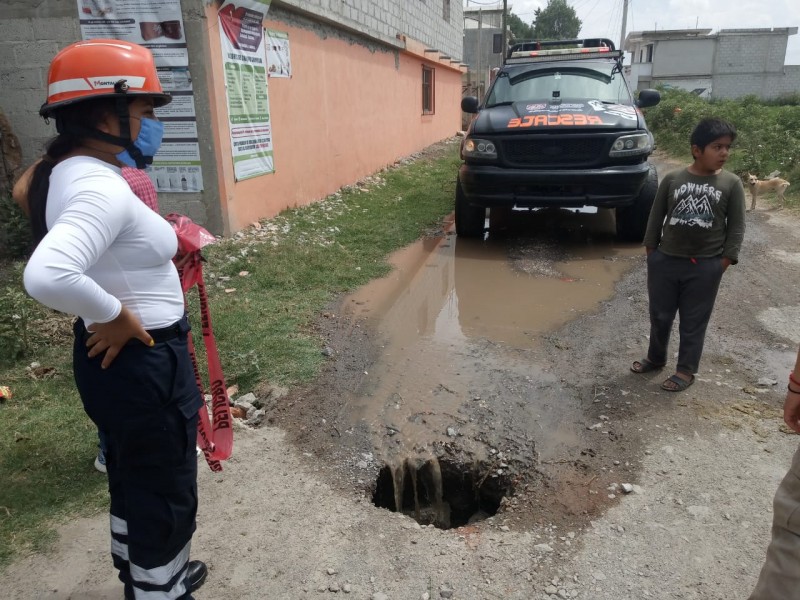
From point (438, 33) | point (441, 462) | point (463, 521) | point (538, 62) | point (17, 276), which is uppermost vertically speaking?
point (438, 33)

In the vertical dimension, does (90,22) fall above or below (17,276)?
A: above

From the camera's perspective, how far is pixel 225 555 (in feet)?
7.95

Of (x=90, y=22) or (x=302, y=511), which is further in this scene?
(x=90, y=22)

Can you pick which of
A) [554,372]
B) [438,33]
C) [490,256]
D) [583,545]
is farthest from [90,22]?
[438,33]

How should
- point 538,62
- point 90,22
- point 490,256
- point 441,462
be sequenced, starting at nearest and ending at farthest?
1. point 441,462
2. point 90,22
3. point 490,256
4. point 538,62

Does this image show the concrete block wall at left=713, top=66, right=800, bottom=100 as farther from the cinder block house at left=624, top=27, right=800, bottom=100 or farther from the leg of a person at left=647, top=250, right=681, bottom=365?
the leg of a person at left=647, top=250, right=681, bottom=365

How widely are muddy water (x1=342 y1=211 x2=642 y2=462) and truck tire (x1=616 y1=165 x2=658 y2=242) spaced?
16cm

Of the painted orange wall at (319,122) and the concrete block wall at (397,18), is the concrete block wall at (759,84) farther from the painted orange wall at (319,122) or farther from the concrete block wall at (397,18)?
the painted orange wall at (319,122)

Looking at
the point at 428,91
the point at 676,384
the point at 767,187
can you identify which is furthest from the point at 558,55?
the point at 428,91

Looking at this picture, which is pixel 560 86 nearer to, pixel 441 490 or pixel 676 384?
pixel 676 384

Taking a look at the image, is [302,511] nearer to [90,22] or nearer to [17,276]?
[17,276]

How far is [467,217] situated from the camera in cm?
724

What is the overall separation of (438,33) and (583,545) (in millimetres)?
17958

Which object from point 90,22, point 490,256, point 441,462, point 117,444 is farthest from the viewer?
point 490,256
